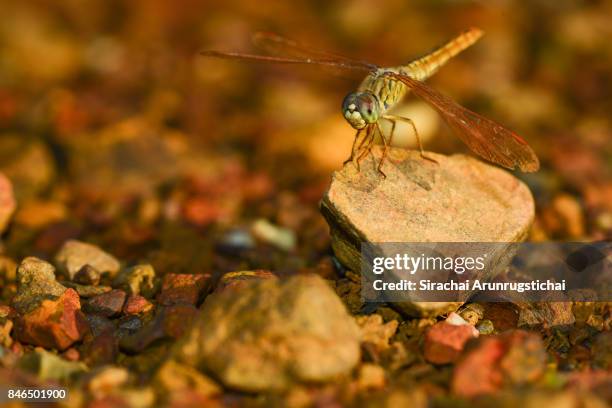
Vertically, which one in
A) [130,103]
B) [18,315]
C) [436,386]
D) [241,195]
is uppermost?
[130,103]

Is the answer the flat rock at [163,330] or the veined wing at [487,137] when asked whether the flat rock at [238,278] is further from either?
the veined wing at [487,137]

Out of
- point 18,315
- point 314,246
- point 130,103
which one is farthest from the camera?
point 130,103

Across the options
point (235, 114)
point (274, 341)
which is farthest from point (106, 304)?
point (235, 114)

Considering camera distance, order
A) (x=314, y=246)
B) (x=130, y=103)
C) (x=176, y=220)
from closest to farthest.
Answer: (x=314, y=246) < (x=176, y=220) < (x=130, y=103)

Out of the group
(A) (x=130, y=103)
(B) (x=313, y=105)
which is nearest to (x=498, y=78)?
(B) (x=313, y=105)

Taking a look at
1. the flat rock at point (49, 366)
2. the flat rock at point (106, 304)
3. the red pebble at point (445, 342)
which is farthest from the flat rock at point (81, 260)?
the red pebble at point (445, 342)

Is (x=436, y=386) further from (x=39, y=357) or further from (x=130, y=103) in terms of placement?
(x=130, y=103)
